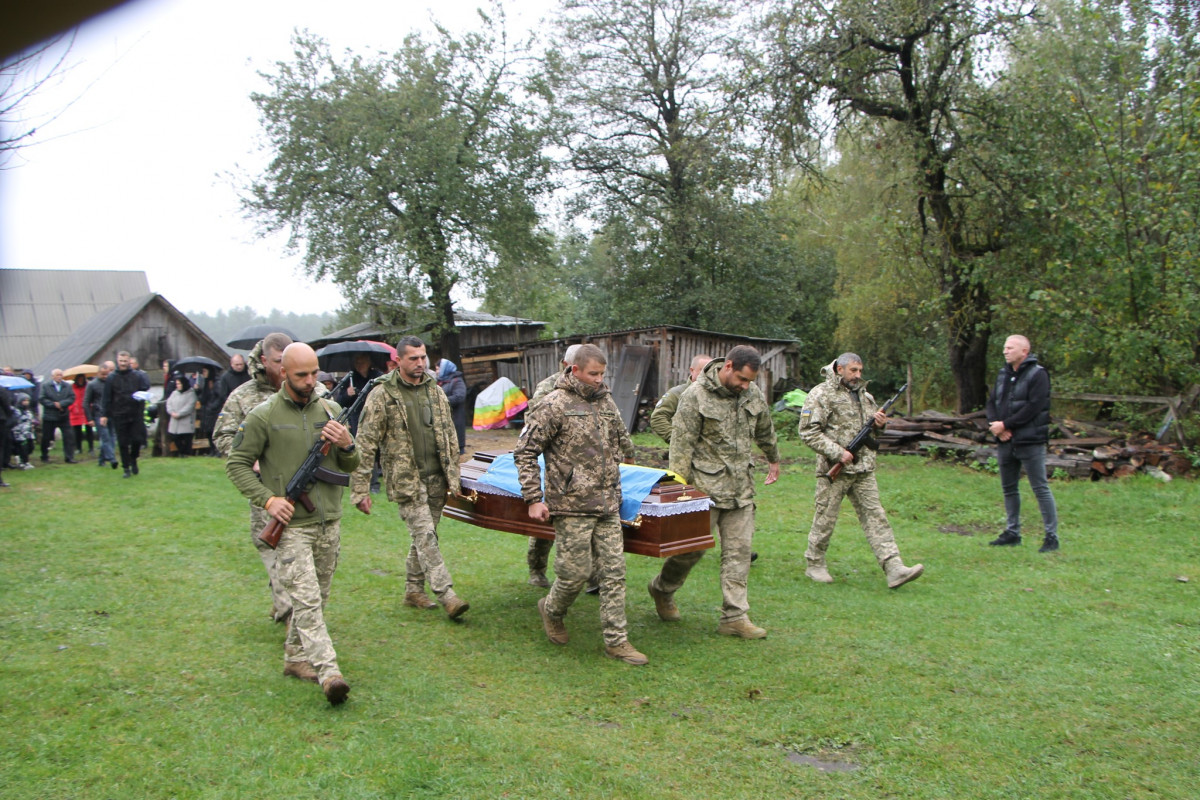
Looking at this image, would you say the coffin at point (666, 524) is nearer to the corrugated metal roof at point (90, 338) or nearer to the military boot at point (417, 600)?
the military boot at point (417, 600)

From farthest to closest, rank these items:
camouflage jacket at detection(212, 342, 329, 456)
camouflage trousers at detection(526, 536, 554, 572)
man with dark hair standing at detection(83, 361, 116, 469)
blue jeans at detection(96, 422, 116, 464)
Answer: blue jeans at detection(96, 422, 116, 464) < man with dark hair standing at detection(83, 361, 116, 469) < camouflage trousers at detection(526, 536, 554, 572) < camouflage jacket at detection(212, 342, 329, 456)

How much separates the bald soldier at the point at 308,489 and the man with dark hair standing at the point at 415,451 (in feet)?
3.44

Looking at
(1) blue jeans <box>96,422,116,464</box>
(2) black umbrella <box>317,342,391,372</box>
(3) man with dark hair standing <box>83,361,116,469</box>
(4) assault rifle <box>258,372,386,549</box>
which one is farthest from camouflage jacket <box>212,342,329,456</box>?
(1) blue jeans <box>96,422,116,464</box>

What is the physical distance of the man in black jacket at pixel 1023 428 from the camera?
9070 millimetres

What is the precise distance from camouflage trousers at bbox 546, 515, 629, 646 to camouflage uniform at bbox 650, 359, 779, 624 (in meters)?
0.75

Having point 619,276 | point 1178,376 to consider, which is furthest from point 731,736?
point 619,276

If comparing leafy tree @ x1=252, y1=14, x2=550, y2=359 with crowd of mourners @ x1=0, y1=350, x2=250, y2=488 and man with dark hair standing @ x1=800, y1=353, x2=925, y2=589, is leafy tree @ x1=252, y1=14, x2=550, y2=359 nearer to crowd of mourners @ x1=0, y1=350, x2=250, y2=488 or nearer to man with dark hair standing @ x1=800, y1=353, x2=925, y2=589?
crowd of mourners @ x1=0, y1=350, x2=250, y2=488

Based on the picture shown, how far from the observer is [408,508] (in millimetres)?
6660

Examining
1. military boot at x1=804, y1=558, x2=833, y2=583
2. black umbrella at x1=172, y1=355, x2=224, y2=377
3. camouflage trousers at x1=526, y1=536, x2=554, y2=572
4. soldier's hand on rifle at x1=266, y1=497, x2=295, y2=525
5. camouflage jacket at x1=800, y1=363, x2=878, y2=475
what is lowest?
military boot at x1=804, y1=558, x2=833, y2=583

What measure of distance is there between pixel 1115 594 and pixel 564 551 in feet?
16.7

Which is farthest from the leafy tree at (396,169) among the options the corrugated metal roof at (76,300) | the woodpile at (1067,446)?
the woodpile at (1067,446)

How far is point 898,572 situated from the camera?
7648 mm

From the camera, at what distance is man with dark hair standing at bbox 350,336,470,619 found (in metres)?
6.57

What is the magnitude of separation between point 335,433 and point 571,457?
1.57 meters
